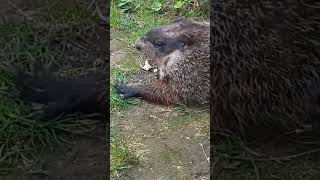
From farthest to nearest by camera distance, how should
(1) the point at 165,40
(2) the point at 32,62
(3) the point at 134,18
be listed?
(3) the point at 134,18, (1) the point at 165,40, (2) the point at 32,62

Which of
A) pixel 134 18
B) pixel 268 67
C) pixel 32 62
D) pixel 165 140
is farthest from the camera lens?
pixel 134 18

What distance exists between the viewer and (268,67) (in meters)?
3.11

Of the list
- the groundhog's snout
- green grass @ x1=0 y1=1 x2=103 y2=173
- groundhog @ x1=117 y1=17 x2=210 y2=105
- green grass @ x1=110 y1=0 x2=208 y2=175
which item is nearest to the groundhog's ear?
groundhog @ x1=117 y1=17 x2=210 y2=105

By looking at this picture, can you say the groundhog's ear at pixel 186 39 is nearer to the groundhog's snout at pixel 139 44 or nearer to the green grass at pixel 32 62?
the groundhog's snout at pixel 139 44

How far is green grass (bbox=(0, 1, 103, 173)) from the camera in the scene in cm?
310

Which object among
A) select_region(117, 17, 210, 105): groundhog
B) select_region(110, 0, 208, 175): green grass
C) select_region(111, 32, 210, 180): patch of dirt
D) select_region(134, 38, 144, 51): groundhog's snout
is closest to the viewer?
select_region(111, 32, 210, 180): patch of dirt

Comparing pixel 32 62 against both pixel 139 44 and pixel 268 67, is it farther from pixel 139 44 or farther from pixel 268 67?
pixel 268 67

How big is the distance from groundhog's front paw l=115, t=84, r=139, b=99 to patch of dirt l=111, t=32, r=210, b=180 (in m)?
0.07

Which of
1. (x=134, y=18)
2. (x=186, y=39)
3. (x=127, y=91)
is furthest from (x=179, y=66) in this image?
(x=134, y=18)

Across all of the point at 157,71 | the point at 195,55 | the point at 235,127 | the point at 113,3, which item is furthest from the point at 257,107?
the point at 113,3

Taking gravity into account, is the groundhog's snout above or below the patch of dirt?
above

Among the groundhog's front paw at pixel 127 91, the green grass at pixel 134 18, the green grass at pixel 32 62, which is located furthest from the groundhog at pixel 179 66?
the green grass at pixel 32 62

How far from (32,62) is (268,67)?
124cm

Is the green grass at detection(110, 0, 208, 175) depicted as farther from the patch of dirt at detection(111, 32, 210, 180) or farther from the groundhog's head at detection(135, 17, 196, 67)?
the patch of dirt at detection(111, 32, 210, 180)
